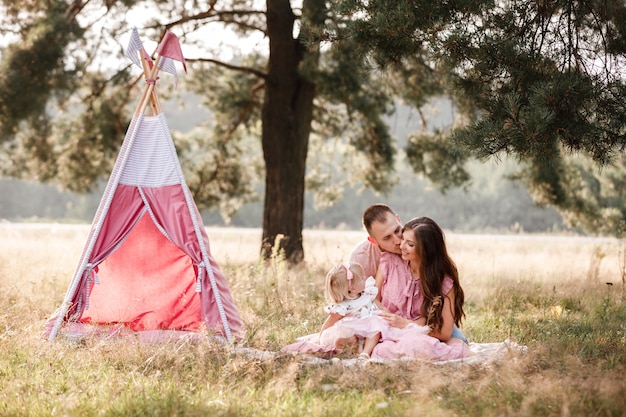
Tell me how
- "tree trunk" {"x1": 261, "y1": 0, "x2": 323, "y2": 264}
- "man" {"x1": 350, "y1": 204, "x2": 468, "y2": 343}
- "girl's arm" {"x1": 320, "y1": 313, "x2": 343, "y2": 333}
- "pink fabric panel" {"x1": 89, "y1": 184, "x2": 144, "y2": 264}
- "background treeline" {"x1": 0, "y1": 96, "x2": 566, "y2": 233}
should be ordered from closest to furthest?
"girl's arm" {"x1": 320, "y1": 313, "x2": 343, "y2": 333} < "man" {"x1": 350, "y1": 204, "x2": 468, "y2": 343} < "pink fabric panel" {"x1": 89, "y1": 184, "x2": 144, "y2": 264} < "tree trunk" {"x1": 261, "y1": 0, "x2": 323, "y2": 264} < "background treeline" {"x1": 0, "y1": 96, "x2": 566, "y2": 233}

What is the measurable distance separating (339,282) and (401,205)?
3870cm

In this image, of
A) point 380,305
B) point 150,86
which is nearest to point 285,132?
point 150,86

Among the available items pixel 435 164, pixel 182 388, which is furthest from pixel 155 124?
pixel 435 164

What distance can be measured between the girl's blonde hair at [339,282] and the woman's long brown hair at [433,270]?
1.39ft

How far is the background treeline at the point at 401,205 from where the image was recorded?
131 ft

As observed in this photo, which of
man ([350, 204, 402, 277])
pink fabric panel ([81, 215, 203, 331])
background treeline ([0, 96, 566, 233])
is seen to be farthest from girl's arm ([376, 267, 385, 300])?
background treeline ([0, 96, 566, 233])

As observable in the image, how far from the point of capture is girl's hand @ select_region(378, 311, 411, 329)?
496 cm

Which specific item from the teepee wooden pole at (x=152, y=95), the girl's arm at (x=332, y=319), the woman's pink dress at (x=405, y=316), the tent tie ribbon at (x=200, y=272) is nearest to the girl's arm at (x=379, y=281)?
the woman's pink dress at (x=405, y=316)

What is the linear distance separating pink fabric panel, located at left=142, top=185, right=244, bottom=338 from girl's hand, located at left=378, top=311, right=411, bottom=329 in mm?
1044

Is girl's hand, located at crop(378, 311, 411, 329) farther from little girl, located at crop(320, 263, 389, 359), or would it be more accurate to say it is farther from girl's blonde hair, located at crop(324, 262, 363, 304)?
girl's blonde hair, located at crop(324, 262, 363, 304)

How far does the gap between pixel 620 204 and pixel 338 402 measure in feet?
47.4

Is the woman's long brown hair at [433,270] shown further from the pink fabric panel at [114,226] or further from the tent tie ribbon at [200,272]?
the pink fabric panel at [114,226]

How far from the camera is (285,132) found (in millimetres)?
9875

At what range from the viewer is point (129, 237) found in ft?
20.3
